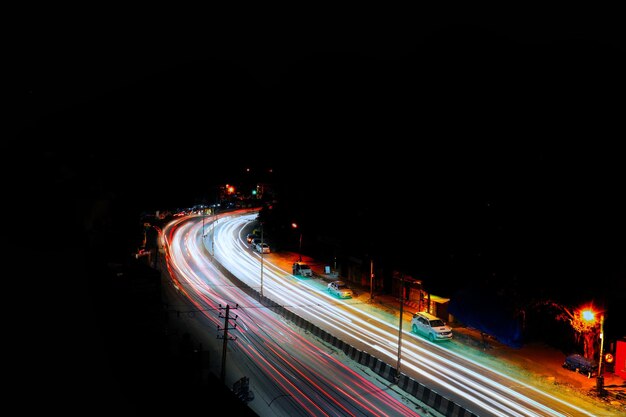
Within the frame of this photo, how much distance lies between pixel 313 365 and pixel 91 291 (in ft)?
38.5

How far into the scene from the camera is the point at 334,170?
65.7 meters

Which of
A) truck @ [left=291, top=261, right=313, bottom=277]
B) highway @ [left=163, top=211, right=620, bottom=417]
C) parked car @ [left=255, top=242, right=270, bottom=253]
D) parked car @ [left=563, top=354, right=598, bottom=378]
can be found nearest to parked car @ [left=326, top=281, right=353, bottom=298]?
highway @ [left=163, top=211, right=620, bottom=417]

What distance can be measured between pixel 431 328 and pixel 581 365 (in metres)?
8.24

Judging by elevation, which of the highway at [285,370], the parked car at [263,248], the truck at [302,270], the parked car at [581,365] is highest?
the parked car at [263,248]

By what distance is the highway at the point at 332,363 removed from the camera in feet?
68.6

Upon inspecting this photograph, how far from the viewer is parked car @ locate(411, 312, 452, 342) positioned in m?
29.6

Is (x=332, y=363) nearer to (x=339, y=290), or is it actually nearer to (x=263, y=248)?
(x=339, y=290)

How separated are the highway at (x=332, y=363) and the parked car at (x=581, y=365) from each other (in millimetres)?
3821

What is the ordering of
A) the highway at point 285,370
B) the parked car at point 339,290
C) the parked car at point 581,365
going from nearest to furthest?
the highway at point 285,370 < the parked car at point 581,365 < the parked car at point 339,290

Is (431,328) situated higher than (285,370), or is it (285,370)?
(431,328)

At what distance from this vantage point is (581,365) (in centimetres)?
2483

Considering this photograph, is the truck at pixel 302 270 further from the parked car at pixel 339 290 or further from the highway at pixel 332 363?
the parked car at pixel 339 290

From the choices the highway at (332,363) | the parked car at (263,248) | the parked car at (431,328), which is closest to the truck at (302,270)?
the highway at (332,363)

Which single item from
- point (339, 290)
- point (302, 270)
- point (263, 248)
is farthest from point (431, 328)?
point (263, 248)
